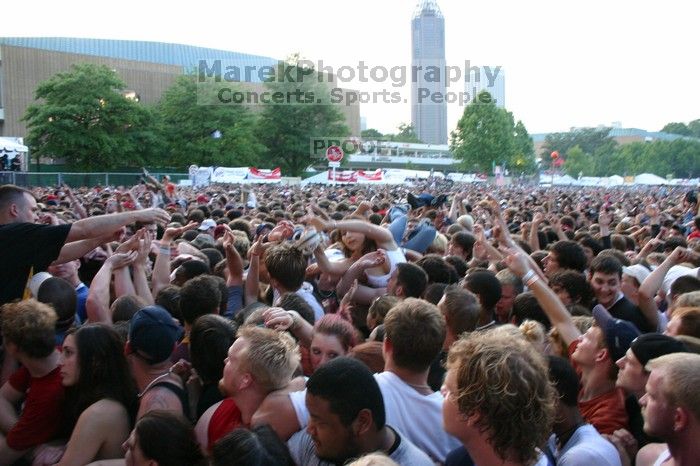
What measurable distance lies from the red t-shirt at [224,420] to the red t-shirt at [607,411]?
5.91 feet

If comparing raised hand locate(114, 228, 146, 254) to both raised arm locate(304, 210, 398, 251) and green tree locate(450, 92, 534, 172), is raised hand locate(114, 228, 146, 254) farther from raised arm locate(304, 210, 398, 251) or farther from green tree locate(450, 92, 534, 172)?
green tree locate(450, 92, 534, 172)

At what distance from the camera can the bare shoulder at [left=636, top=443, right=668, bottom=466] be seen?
9.72ft

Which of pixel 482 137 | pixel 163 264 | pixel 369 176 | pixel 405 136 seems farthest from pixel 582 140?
pixel 163 264

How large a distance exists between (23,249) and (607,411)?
3644 mm

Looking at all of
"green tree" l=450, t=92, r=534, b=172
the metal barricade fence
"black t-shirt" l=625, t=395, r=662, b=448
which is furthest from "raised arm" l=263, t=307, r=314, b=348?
"green tree" l=450, t=92, r=534, b=172

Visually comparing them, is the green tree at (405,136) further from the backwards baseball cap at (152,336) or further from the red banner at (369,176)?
the backwards baseball cap at (152,336)

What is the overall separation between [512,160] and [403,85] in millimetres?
62853

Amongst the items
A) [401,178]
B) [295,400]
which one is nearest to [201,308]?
[295,400]

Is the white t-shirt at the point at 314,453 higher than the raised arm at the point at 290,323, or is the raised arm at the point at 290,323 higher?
the raised arm at the point at 290,323

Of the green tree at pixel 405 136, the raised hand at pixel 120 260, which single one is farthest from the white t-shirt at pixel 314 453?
the green tree at pixel 405 136

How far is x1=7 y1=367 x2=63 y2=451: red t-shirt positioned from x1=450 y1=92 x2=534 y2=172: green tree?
85.4 m

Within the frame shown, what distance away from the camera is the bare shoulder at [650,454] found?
2.96 m

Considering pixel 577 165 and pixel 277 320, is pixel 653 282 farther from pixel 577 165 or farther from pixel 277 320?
pixel 577 165

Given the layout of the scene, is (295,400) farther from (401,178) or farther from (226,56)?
(226,56)
